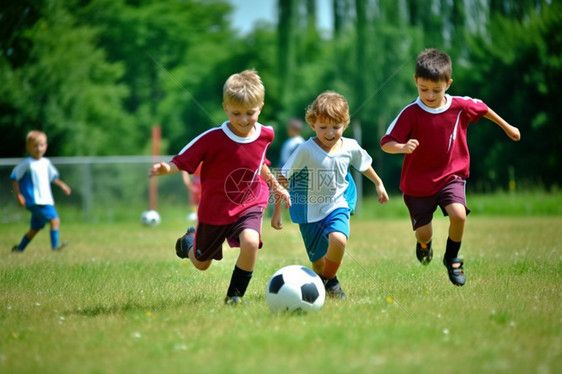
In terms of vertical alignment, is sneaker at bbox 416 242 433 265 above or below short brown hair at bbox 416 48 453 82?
below

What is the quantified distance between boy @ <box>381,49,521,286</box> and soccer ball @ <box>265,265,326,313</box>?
1889mm

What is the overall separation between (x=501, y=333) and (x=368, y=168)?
2.51 metres

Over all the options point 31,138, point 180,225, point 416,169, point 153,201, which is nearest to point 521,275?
point 416,169

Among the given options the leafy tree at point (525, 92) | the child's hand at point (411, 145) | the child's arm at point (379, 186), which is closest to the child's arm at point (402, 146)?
the child's hand at point (411, 145)

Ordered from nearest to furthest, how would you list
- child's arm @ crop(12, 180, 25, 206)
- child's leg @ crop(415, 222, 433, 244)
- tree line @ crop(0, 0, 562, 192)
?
1. child's leg @ crop(415, 222, 433, 244)
2. child's arm @ crop(12, 180, 25, 206)
3. tree line @ crop(0, 0, 562, 192)

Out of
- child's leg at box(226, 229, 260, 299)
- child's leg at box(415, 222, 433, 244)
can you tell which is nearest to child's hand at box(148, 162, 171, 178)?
child's leg at box(226, 229, 260, 299)

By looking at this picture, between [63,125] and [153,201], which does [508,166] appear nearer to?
[153,201]

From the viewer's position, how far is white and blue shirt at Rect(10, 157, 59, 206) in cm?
1203

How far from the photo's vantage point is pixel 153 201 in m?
21.1

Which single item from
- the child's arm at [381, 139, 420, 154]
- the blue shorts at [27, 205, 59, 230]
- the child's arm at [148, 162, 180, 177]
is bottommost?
the blue shorts at [27, 205, 59, 230]

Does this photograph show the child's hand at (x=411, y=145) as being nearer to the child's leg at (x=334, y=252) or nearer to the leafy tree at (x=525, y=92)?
the child's leg at (x=334, y=252)

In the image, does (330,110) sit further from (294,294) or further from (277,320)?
(277,320)

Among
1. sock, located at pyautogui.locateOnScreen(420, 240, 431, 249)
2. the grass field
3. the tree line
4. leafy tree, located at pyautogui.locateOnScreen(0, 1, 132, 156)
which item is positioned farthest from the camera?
leafy tree, located at pyautogui.locateOnScreen(0, 1, 132, 156)

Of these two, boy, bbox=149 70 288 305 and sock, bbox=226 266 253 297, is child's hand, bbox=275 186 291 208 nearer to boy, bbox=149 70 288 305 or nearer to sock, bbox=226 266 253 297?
boy, bbox=149 70 288 305
